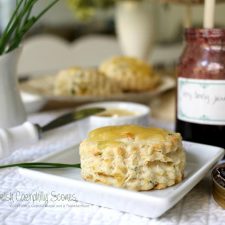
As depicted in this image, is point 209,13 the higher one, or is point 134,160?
point 209,13

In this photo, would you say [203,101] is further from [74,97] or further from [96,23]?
[96,23]

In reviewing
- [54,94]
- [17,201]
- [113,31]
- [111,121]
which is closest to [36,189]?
[17,201]

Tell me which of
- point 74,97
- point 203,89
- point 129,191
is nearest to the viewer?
point 129,191

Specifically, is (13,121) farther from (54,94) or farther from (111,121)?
(54,94)

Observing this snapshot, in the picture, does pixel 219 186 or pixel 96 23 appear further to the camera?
pixel 96 23

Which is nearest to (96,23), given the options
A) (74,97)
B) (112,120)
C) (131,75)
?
(131,75)

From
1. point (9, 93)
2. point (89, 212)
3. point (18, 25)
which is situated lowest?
point (89, 212)

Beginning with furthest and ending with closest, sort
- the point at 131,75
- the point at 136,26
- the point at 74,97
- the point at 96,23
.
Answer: the point at 96,23 < the point at 136,26 < the point at 131,75 < the point at 74,97
